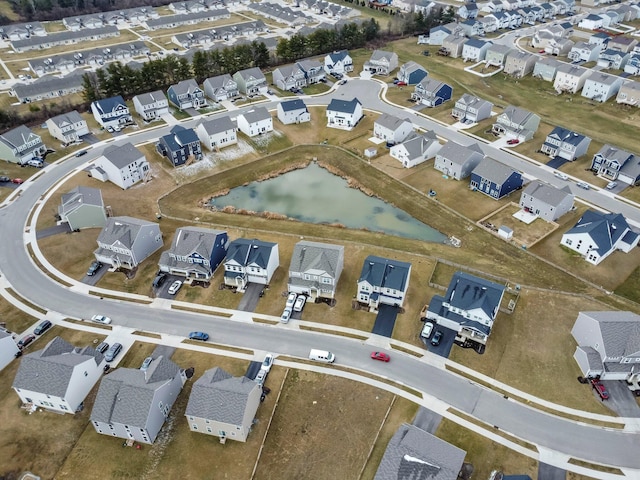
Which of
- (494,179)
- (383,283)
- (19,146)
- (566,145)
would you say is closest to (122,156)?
(19,146)

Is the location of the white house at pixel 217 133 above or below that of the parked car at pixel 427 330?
above

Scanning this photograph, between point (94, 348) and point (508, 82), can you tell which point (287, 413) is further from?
point (508, 82)

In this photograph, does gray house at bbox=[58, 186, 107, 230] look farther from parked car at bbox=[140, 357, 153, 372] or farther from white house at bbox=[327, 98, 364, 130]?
white house at bbox=[327, 98, 364, 130]

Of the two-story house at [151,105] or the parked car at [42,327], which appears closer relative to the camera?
the parked car at [42,327]

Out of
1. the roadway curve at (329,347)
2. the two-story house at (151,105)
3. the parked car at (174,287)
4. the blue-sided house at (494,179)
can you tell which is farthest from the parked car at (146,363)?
the two-story house at (151,105)

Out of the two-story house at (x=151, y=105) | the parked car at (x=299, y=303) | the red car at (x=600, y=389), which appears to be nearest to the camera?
the red car at (x=600, y=389)

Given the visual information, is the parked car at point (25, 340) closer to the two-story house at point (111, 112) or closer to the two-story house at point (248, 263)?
the two-story house at point (248, 263)

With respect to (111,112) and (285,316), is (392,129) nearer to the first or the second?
(285,316)

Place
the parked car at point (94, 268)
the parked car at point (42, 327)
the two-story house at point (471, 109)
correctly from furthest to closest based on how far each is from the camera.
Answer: the two-story house at point (471, 109), the parked car at point (94, 268), the parked car at point (42, 327)
